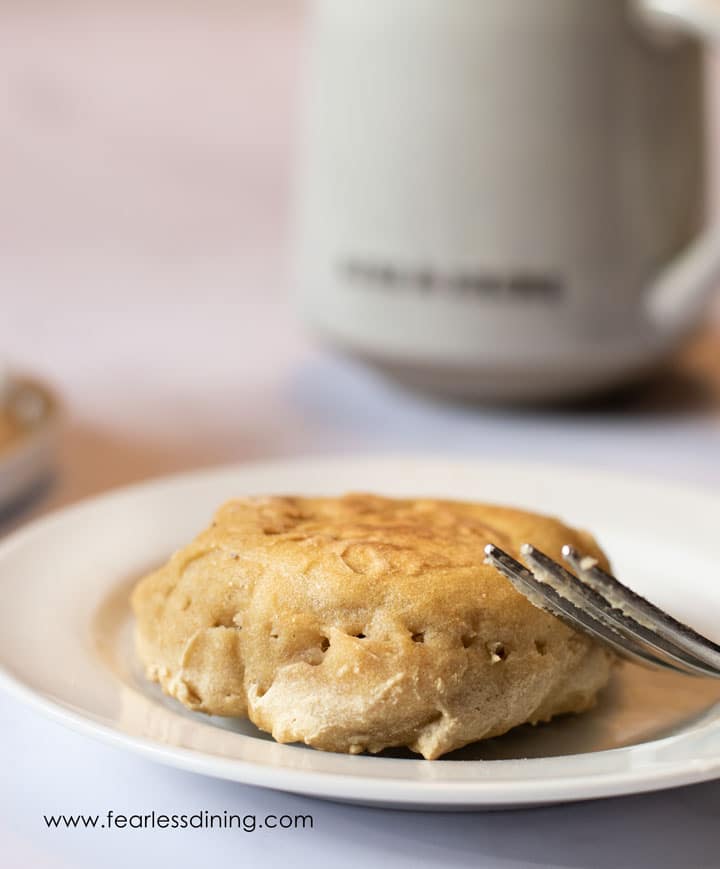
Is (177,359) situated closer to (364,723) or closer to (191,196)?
(191,196)

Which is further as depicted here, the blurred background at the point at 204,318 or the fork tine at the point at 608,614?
the blurred background at the point at 204,318

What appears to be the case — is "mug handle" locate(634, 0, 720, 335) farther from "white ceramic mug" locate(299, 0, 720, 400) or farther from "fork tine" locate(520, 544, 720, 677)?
"fork tine" locate(520, 544, 720, 677)

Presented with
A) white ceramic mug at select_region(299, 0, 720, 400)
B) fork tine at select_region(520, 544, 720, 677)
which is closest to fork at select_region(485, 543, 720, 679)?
fork tine at select_region(520, 544, 720, 677)

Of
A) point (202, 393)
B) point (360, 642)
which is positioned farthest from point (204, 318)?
point (360, 642)

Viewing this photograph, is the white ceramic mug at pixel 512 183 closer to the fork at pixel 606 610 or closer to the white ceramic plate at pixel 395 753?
the white ceramic plate at pixel 395 753

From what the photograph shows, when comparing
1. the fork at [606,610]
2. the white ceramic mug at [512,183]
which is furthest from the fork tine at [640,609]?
the white ceramic mug at [512,183]

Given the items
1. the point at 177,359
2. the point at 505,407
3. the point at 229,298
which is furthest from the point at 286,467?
the point at 229,298

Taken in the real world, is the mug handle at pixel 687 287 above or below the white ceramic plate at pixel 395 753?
above
